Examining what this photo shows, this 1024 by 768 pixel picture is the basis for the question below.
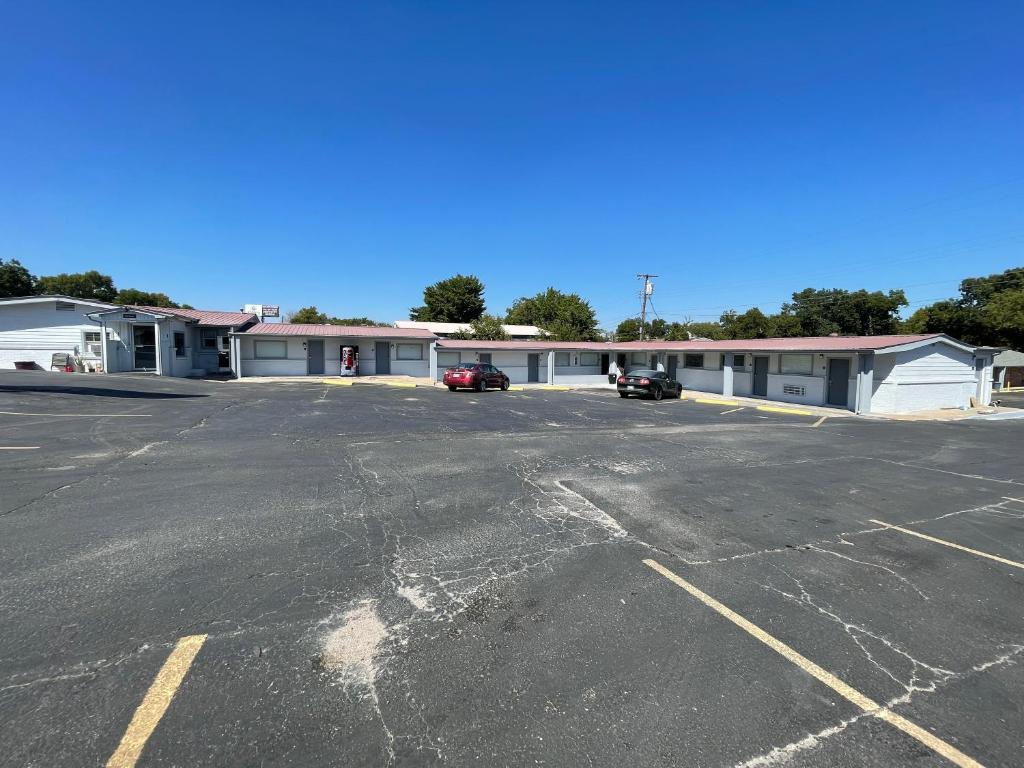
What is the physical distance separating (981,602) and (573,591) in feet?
11.1

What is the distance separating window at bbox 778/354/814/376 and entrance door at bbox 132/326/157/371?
32855 mm

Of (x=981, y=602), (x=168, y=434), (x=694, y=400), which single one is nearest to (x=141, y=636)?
(x=981, y=602)

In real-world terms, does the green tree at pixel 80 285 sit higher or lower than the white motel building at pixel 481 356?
higher

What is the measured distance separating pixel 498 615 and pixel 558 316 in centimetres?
5102

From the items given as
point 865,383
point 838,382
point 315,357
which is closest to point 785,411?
point 865,383

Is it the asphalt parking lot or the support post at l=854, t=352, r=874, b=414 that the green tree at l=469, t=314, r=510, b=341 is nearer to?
the support post at l=854, t=352, r=874, b=414

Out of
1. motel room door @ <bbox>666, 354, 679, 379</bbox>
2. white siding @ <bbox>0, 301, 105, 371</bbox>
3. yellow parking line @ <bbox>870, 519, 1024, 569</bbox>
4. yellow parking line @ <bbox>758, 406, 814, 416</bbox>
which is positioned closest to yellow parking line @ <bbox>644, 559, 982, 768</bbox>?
yellow parking line @ <bbox>870, 519, 1024, 569</bbox>

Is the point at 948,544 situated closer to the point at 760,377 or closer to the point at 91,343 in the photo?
the point at 760,377

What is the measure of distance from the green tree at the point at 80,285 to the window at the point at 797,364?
7351cm

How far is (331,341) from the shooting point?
30.3m

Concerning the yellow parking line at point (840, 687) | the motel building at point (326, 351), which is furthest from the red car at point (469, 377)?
the yellow parking line at point (840, 687)

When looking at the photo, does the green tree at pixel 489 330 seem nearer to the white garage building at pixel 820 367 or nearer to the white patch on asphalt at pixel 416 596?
the white garage building at pixel 820 367

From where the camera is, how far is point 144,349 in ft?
83.4

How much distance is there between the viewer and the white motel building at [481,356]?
69.4ft
